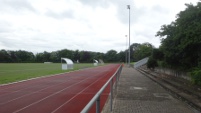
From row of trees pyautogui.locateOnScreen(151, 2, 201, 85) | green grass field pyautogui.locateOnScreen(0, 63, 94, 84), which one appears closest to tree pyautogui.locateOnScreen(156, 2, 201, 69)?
row of trees pyautogui.locateOnScreen(151, 2, 201, 85)

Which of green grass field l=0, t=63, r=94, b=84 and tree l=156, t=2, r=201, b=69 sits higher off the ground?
tree l=156, t=2, r=201, b=69

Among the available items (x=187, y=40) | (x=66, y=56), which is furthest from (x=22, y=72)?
(x=66, y=56)

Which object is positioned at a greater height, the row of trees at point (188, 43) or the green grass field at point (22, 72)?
the row of trees at point (188, 43)

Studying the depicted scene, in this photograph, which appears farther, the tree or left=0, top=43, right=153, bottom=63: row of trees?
left=0, top=43, right=153, bottom=63: row of trees

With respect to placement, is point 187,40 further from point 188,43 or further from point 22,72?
point 22,72

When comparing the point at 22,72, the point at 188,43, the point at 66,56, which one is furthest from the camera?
the point at 66,56

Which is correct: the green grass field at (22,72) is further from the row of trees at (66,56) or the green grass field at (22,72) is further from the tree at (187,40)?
the row of trees at (66,56)

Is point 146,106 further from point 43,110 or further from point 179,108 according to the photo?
point 43,110

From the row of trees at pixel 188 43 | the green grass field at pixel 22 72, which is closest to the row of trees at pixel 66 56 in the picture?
the green grass field at pixel 22 72

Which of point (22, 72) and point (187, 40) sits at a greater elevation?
point (187, 40)

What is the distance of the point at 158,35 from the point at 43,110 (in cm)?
1248

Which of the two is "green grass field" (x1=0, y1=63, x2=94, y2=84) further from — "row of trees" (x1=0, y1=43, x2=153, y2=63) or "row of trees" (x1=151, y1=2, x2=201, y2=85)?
"row of trees" (x1=0, y1=43, x2=153, y2=63)

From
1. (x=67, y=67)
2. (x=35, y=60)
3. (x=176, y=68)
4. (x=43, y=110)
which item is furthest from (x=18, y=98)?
(x=35, y=60)

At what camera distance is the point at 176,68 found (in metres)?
17.7
